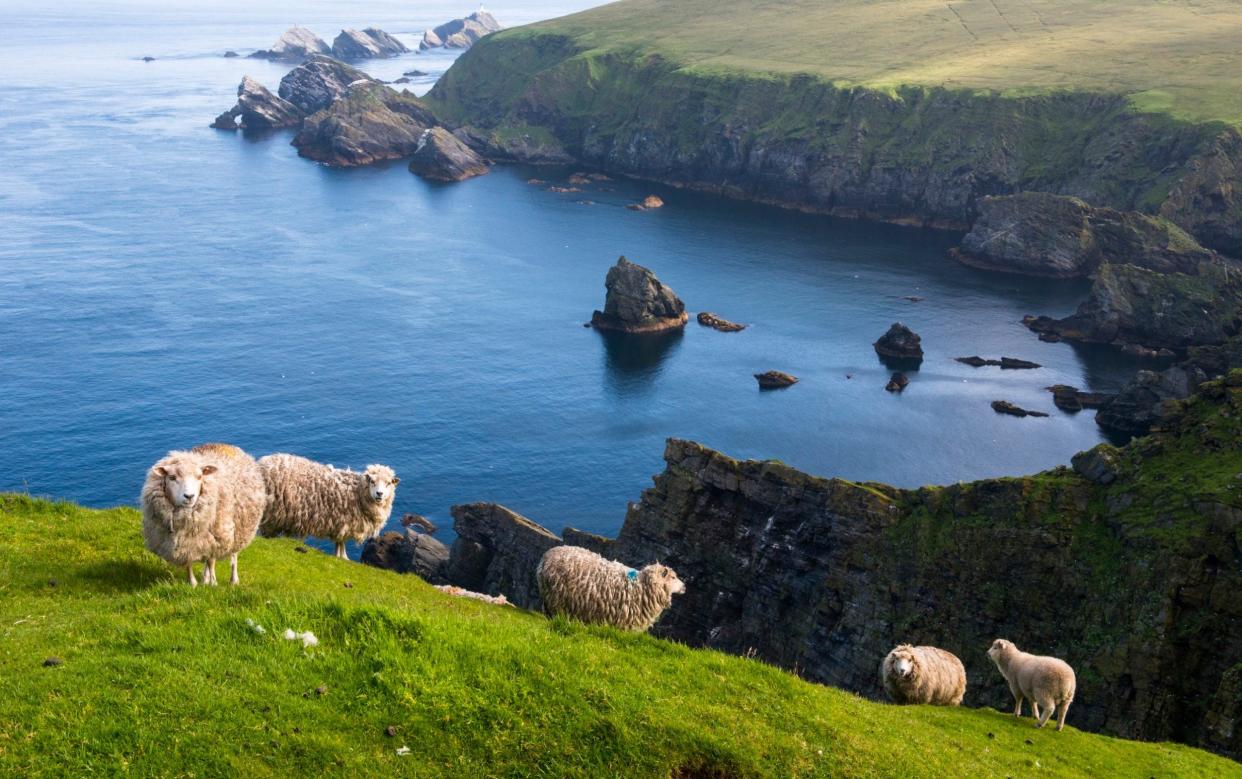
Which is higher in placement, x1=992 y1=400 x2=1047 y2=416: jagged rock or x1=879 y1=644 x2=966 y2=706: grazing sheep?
x1=879 y1=644 x2=966 y2=706: grazing sheep

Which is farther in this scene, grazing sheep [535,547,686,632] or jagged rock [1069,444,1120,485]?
jagged rock [1069,444,1120,485]

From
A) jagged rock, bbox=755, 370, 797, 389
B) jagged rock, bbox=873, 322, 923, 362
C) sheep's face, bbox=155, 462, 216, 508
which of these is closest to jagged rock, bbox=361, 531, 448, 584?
sheep's face, bbox=155, 462, 216, 508

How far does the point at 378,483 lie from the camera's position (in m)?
35.0

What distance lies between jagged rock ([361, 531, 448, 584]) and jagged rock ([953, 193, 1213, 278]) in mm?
128047

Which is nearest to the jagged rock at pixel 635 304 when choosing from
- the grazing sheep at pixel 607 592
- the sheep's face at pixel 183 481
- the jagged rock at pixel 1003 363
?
the jagged rock at pixel 1003 363

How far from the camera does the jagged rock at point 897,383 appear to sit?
132 meters

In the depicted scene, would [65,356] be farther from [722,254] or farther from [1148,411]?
[1148,411]

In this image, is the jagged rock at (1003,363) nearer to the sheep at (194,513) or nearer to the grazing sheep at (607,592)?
the grazing sheep at (607,592)

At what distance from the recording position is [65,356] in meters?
125

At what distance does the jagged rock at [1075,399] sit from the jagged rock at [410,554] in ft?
268

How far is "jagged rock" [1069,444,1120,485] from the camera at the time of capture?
188 ft

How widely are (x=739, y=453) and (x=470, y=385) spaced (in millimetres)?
36956

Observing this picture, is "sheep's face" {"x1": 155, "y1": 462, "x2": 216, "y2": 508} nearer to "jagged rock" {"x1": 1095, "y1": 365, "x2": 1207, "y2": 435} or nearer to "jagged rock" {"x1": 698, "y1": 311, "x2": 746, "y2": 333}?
"jagged rock" {"x1": 1095, "y1": 365, "x2": 1207, "y2": 435}

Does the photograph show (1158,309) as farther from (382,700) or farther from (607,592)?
(382,700)
